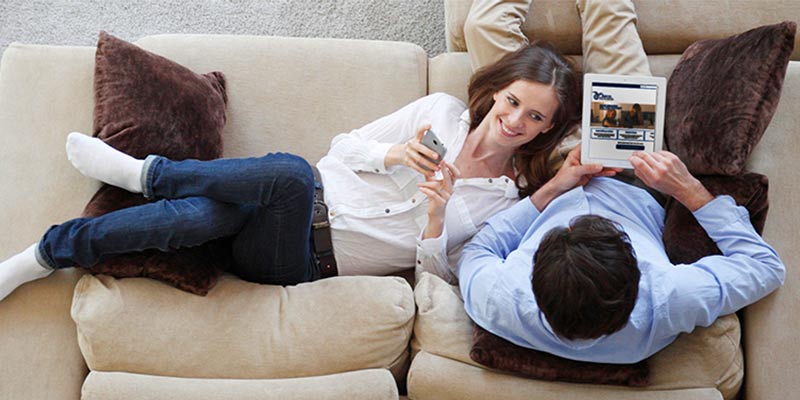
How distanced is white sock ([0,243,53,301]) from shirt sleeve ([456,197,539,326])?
962 mm

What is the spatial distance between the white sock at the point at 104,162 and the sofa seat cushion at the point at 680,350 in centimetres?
74

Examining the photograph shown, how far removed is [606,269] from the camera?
135 cm

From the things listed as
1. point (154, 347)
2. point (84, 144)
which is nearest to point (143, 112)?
point (84, 144)

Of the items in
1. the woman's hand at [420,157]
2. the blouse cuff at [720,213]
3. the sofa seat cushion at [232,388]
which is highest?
the woman's hand at [420,157]

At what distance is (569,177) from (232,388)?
93 cm

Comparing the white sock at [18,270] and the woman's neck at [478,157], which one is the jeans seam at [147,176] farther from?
the woman's neck at [478,157]

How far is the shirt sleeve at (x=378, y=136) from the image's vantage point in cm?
179

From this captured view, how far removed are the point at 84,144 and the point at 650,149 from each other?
1342 millimetres

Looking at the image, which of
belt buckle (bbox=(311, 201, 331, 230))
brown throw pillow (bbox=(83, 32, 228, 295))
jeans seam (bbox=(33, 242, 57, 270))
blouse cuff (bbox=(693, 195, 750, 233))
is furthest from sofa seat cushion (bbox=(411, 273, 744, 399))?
jeans seam (bbox=(33, 242, 57, 270))

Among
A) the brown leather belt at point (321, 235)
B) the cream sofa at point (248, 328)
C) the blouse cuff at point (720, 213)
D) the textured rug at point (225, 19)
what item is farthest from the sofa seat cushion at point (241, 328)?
the textured rug at point (225, 19)

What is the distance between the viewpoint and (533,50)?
1787 millimetres

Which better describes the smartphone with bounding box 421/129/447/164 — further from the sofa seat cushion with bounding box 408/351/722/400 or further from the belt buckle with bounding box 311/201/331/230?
the sofa seat cushion with bounding box 408/351/722/400

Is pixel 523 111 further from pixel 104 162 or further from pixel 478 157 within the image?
pixel 104 162

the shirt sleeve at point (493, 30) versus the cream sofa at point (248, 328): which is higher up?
the shirt sleeve at point (493, 30)
